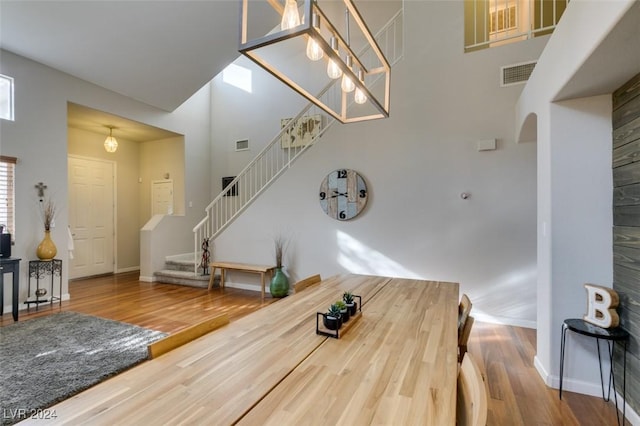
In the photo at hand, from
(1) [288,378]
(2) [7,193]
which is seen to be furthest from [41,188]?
(1) [288,378]

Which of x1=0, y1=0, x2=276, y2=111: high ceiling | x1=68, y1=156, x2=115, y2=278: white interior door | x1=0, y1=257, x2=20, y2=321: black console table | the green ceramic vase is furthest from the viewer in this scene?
x1=68, y1=156, x2=115, y2=278: white interior door

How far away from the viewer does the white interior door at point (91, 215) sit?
608cm

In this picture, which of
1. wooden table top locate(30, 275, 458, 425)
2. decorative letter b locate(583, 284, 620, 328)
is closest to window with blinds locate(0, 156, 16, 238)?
wooden table top locate(30, 275, 458, 425)

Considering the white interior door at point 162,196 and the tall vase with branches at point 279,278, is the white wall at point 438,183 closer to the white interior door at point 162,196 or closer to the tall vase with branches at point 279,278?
the tall vase with branches at point 279,278

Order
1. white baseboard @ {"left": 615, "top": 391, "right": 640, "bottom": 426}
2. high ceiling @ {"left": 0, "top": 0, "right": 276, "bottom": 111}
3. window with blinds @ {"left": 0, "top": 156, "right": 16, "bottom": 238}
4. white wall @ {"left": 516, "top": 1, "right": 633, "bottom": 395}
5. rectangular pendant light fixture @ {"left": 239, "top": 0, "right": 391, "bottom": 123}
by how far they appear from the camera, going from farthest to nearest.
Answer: window with blinds @ {"left": 0, "top": 156, "right": 16, "bottom": 238}
high ceiling @ {"left": 0, "top": 0, "right": 276, "bottom": 111}
white wall @ {"left": 516, "top": 1, "right": 633, "bottom": 395}
white baseboard @ {"left": 615, "top": 391, "right": 640, "bottom": 426}
rectangular pendant light fixture @ {"left": 239, "top": 0, "right": 391, "bottom": 123}

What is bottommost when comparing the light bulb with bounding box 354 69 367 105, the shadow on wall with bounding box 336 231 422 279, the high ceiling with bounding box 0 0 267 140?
the shadow on wall with bounding box 336 231 422 279

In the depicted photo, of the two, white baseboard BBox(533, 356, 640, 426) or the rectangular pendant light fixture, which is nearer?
the rectangular pendant light fixture

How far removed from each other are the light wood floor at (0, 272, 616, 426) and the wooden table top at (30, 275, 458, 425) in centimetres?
107

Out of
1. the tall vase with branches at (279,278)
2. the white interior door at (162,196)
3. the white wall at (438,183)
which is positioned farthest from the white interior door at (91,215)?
the white wall at (438,183)

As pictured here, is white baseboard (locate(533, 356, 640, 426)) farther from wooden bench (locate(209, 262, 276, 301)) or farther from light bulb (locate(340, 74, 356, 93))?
wooden bench (locate(209, 262, 276, 301))

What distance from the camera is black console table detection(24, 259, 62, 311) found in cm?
416

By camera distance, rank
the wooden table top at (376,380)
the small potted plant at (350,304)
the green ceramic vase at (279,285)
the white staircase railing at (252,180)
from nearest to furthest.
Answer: the wooden table top at (376,380), the small potted plant at (350,304), the green ceramic vase at (279,285), the white staircase railing at (252,180)

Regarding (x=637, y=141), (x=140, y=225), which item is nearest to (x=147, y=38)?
(x=140, y=225)

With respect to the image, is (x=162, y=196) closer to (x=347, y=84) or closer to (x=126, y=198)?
(x=126, y=198)
